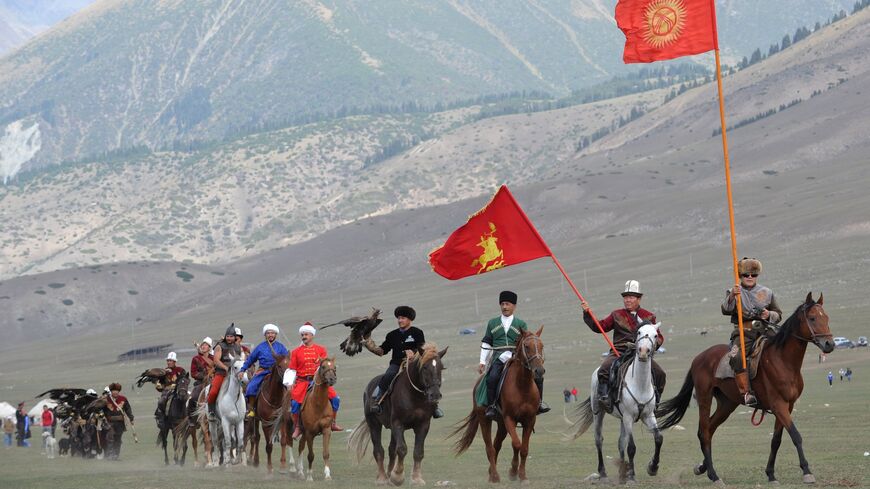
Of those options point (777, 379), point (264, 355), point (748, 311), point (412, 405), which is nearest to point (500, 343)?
point (412, 405)

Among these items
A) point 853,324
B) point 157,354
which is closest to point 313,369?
point 853,324

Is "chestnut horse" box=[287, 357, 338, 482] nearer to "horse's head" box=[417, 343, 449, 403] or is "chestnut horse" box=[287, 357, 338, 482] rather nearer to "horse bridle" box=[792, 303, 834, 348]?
"horse's head" box=[417, 343, 449, 403]

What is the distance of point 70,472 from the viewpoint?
3403cm

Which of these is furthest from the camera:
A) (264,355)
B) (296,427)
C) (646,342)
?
(264,355)

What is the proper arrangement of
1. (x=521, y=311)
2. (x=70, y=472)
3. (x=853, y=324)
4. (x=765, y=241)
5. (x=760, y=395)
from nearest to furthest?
(x=760, y=395)
(x=70, y=472)
(x=853, y=324)
(x=521, y=311)
(x=765, y=241)

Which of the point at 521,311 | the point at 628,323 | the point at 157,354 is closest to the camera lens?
the point at 628,323

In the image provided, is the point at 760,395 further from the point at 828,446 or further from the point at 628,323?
the point at 828,446

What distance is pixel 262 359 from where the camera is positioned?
98.6ft

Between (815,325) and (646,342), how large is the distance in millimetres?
2722

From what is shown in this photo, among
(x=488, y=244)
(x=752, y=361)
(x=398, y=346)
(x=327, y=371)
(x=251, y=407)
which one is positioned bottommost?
(x=752, y=361)

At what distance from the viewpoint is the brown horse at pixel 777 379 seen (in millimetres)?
20875

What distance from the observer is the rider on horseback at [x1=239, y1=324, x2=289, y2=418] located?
1171 inches

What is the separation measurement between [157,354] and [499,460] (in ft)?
422

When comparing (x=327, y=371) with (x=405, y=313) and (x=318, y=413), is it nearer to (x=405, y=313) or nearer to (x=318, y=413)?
(x=318, y=413)
